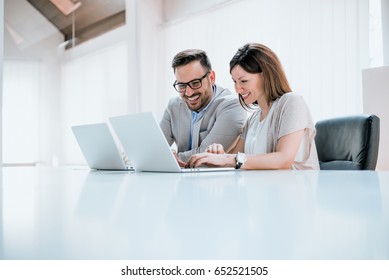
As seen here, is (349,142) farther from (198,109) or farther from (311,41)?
(311,41)

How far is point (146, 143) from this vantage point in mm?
1232

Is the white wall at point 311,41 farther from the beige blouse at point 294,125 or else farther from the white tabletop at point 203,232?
the white tabletop at point 203,232

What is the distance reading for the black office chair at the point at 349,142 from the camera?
1586mm

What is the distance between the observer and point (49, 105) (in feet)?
17.6

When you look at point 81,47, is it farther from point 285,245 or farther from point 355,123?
point 285,245

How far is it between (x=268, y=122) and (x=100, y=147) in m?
0.68

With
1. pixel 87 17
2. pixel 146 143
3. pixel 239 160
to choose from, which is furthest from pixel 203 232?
pixel 87 17

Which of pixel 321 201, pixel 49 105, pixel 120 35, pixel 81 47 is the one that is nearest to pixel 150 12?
pixel 120 35

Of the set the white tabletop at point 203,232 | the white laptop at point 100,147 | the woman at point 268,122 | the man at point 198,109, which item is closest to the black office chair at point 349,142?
the woman at point 268,122

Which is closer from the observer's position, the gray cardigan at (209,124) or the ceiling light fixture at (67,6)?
the gray cardigan at (209,124)

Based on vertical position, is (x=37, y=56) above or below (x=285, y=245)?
above

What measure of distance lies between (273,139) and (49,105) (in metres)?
4.31

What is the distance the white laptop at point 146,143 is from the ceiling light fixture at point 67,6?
470 cm

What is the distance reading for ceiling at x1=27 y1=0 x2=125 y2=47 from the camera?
17.2ft
